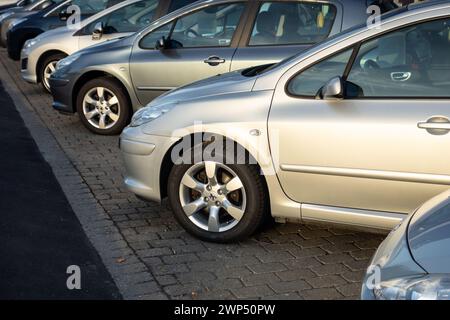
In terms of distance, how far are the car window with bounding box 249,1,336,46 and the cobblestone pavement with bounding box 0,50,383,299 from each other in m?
2.37

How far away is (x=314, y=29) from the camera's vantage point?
7.37 meters

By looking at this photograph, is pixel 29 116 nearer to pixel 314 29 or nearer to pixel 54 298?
pixel 314 29

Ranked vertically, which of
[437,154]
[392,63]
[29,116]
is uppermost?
[392,63]

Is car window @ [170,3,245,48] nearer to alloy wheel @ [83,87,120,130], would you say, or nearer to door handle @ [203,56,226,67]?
door handle @ [203,56,226,67]

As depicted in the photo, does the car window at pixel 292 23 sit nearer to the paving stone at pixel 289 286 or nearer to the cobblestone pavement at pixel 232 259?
the cobblestone pavement at pixel 232 259

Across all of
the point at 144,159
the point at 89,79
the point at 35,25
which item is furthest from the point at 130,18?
the point at 144,159

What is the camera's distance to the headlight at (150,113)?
5.24m

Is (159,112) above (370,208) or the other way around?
above

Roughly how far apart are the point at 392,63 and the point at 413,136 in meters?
0.52

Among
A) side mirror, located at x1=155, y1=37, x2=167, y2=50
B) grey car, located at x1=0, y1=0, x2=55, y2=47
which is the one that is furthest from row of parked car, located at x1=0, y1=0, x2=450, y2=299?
grey car, located at x1=0, y1=0, x2=55, y2=47

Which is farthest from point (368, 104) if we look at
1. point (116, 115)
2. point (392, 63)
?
point (116, 115)

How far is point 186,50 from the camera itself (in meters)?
7.83

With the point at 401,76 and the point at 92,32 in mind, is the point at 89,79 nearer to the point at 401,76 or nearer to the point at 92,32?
the point at 92,32
